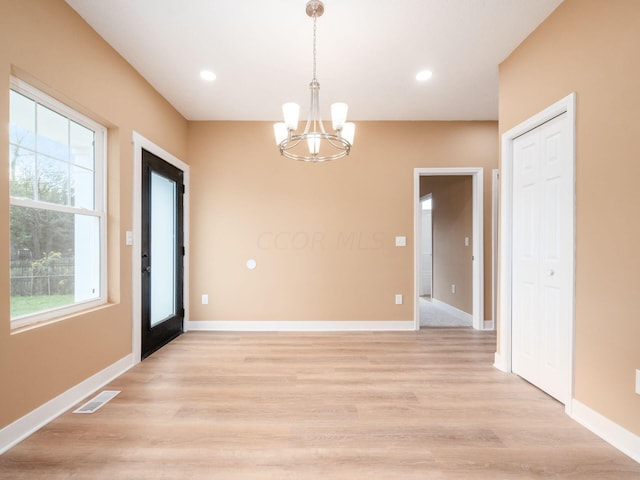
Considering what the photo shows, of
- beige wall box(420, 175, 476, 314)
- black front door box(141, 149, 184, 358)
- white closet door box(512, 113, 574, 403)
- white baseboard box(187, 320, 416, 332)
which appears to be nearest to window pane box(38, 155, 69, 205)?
black front door box(141, 149, 184, 358)

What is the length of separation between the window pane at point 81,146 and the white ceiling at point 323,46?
A: 30.6 inches

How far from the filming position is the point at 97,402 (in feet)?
7.45

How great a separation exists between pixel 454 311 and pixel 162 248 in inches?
172

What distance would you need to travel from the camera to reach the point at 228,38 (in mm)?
2504

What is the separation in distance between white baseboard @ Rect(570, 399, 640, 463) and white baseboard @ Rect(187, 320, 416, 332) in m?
2.19

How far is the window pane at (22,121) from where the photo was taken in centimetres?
192

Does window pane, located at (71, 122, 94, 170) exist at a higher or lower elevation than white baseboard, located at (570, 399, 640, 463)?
higher

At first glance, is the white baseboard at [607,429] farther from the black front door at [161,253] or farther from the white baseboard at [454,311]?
Answer: the black front door at [161,253]

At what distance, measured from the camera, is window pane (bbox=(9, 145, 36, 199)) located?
1.90 metres

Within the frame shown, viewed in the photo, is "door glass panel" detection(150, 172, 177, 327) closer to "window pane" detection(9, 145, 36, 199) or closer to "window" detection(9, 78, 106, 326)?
"window" detection(9, 78, 106, 326)

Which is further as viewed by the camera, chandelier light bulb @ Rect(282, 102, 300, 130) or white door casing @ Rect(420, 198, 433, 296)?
white door casing @ Rect(420, 198, 433, 296)

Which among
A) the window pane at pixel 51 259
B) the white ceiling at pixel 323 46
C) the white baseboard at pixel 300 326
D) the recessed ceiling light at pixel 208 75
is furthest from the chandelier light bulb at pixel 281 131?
the white baseboard at pixel 300 326

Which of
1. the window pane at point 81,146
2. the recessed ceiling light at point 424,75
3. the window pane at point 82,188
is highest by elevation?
the recessed ceiling light at point 424,75

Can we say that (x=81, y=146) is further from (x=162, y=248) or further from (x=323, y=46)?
(x=323, y=46)
